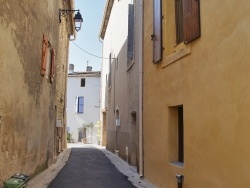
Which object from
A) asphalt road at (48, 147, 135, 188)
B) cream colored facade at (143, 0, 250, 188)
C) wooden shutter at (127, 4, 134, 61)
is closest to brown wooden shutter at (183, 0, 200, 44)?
cream colored facade at (143, 0, 250, 188)

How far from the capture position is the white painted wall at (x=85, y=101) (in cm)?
3812

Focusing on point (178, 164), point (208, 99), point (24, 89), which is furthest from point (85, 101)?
point (208, 99)

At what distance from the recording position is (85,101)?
38.2 metres

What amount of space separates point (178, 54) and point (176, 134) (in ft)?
5.86

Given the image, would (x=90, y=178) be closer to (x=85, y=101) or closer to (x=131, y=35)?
(x=131, y=35)

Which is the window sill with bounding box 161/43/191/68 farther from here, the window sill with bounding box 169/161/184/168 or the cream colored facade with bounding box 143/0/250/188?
the window sill with bounding box 169/161/184/168

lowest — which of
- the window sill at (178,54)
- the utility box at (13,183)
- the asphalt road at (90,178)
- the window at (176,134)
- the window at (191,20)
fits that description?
the asphalt road at (90,178)

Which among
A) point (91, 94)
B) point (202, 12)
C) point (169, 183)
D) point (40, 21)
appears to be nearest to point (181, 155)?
point (169, 183)

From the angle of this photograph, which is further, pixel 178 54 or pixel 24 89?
Answer: pixel 24 89

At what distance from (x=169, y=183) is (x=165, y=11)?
13.0ft

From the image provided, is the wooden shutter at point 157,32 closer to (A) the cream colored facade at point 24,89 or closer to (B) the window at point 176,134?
(B) the window at point 176,134

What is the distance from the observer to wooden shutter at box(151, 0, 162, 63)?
777 centimetres

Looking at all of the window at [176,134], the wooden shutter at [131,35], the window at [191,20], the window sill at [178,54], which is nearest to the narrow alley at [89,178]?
the window at [176,134]

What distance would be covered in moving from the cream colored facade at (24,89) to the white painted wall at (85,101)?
88.1ft
